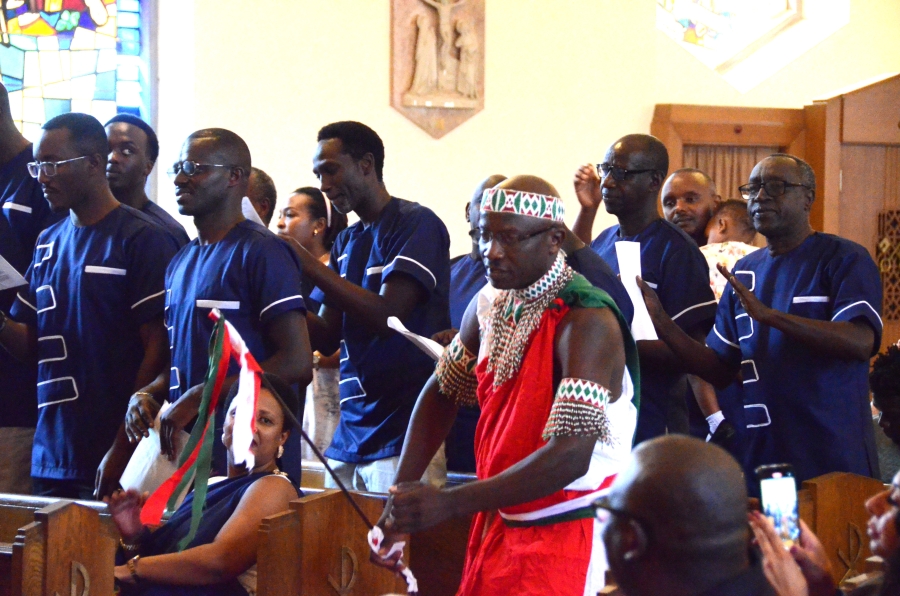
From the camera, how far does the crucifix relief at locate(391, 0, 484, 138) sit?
7984 mm

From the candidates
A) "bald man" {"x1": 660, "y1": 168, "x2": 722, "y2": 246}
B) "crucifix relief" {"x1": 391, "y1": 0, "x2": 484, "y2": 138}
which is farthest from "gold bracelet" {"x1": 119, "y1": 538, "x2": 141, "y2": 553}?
"crucifix relief" {"x1": 391, "y1": 0, "x2": 484, "y2": 138}

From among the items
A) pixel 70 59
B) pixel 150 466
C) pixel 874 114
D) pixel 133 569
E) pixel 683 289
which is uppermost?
pixel 70 59

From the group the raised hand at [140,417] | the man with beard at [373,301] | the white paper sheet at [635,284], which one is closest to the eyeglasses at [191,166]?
the man with beard at [373,301]

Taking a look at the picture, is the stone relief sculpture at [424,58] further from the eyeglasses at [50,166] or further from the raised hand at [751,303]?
the raised hand at [751,303]

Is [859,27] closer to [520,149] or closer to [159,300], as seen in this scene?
[520,149]

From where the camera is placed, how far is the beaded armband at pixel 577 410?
217 centimetres

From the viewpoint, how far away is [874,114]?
27.5ft

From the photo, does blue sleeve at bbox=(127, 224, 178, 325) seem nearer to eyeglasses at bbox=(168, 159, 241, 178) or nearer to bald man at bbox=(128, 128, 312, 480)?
bald man at bbox=(128, 128, 312, 480)

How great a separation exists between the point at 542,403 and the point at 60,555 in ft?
3.81

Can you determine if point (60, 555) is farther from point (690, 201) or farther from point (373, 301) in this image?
point (690, 201)

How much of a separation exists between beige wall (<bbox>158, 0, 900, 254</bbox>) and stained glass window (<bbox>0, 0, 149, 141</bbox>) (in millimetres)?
268

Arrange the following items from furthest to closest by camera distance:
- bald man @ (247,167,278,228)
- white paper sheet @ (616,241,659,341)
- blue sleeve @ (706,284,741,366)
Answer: bald man @ (247,167,278,228) → blue sleeve @ (706,284,741,366) → white paper sheet @ (616,241,659,341)

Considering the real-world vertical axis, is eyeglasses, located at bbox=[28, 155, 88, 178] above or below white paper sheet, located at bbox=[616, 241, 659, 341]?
above

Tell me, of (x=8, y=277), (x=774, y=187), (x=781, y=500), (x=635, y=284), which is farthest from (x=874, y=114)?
(x=781, y=500)
